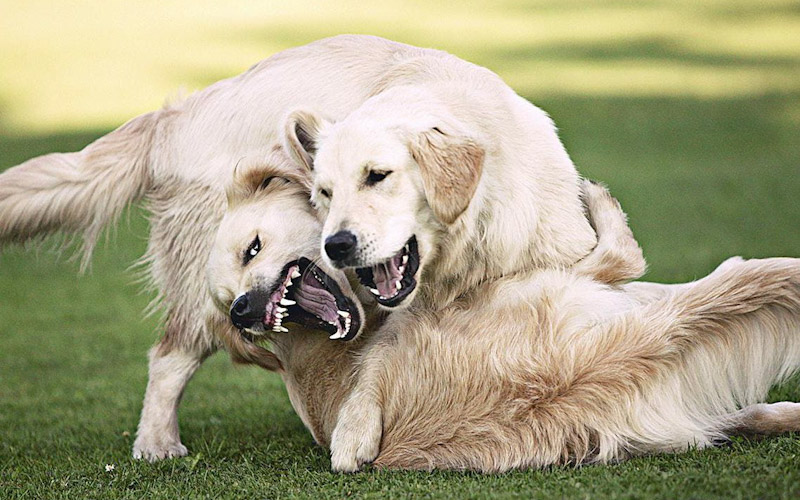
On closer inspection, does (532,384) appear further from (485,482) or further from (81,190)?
(81,190)

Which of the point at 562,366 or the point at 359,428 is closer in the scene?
the point at 562,366

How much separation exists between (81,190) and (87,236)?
22 cm

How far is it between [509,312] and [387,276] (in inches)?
17.7

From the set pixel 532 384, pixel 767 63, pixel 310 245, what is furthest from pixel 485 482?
pixel 767 63

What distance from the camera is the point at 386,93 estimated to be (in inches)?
147

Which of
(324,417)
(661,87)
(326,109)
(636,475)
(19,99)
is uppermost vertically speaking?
(326,109)

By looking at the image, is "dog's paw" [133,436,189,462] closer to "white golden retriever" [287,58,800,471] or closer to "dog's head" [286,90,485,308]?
"white golden retriever" [287,58,800,471]

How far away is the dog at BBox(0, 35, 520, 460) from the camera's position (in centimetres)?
416

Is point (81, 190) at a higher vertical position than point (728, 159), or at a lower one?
higher

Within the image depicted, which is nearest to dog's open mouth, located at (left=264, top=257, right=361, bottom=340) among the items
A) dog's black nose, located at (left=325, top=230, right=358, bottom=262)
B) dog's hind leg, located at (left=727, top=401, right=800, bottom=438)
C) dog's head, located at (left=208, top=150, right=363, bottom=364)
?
dog's head, located at (left=208, top=150, right=363, bottom=364)

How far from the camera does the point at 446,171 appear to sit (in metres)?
3.36

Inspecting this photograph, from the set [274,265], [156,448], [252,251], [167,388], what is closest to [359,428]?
[274,265]

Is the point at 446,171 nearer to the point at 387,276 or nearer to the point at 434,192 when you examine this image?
the point at 434,192

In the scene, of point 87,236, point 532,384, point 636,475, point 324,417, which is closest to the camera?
point 636,475
